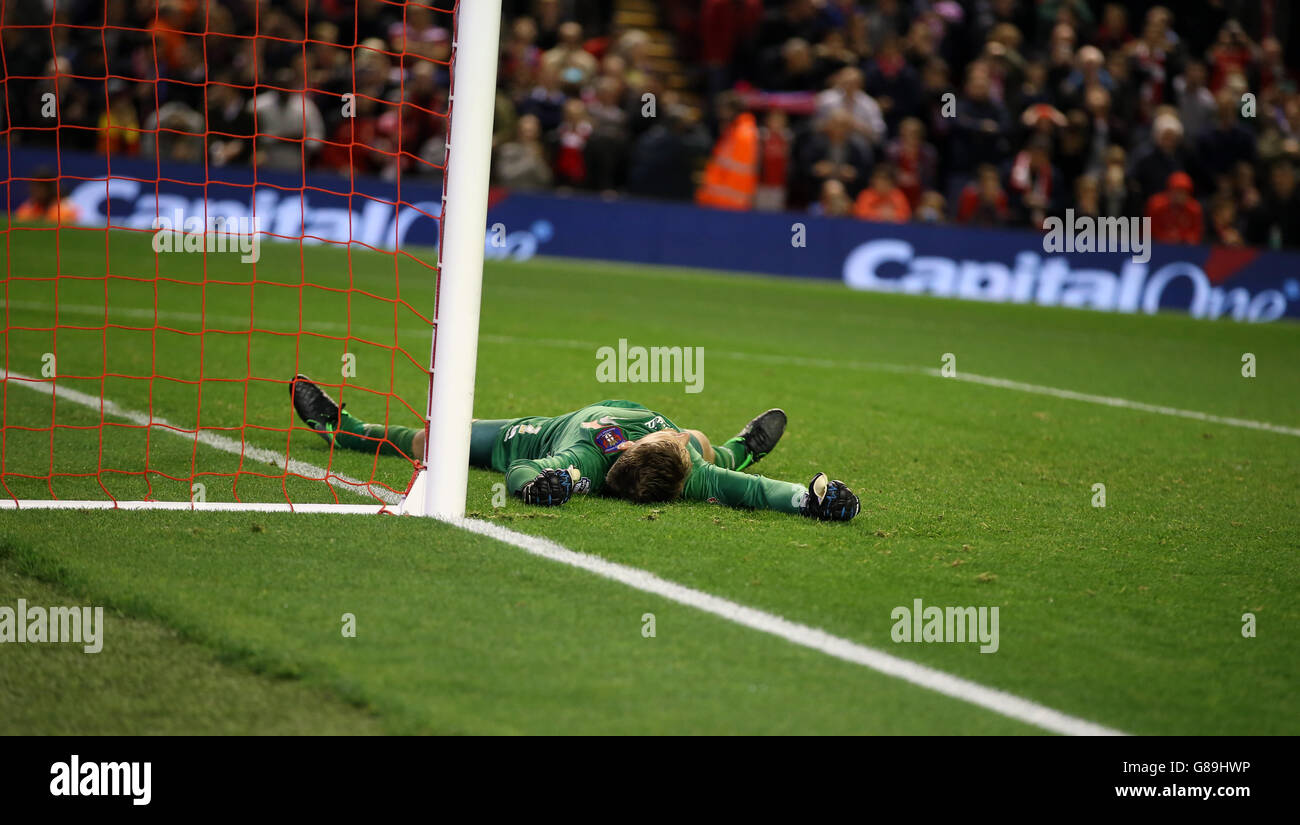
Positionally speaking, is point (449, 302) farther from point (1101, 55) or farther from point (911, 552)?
point (1101, 55)

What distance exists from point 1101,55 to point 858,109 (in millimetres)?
4050

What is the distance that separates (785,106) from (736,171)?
207cm

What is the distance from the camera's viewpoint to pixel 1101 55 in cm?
1955

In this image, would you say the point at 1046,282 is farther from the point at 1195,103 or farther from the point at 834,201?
the point at 1195,103

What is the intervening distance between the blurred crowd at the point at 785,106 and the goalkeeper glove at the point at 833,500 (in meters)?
11.6

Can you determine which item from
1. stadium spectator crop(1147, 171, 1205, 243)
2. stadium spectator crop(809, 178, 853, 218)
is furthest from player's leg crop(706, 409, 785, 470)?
stadium spectator crop(1147, 171, 1205, 243)

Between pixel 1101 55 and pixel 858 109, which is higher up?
pixel 1101 55

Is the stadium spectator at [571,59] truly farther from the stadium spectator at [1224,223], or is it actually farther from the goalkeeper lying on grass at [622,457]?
the goalkeeper lying on grass at [622,457]

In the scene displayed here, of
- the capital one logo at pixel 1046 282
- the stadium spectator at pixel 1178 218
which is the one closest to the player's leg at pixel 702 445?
the capital one logo at pixel 1046 282

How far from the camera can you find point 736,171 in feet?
57.3

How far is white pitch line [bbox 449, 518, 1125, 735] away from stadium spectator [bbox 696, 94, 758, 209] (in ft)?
42.9

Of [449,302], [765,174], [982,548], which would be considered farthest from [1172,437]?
[765,174]
